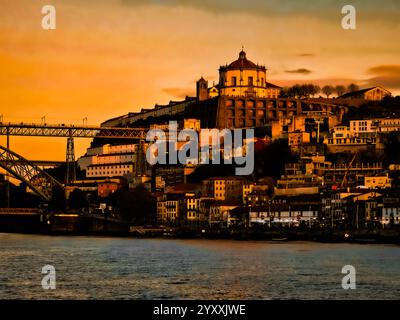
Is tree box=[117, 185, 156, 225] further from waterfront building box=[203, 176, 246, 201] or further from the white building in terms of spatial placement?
the white building

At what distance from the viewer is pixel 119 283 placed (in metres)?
28.3

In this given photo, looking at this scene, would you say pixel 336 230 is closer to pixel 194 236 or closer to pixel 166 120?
pixel 194 236

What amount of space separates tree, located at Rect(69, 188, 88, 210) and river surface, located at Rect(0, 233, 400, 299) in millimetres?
29669

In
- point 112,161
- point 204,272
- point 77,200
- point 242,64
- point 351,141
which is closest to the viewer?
point 204,272

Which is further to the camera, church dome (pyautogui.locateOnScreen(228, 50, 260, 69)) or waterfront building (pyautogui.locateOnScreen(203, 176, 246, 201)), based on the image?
church dome (pyautogui.locateOnScreen(228, 50, 260, 69))

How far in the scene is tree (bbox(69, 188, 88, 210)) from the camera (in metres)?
75.2

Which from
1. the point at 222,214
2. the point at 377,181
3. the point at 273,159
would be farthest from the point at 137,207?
the point at 377,181

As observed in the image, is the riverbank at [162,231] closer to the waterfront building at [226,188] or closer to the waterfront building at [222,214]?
the waterfront building at [222,214]

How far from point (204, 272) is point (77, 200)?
44328mm

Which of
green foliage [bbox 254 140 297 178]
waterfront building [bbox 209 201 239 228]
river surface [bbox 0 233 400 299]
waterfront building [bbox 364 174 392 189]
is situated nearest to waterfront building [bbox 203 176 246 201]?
waterfront building [bbox 209 201 239 228]

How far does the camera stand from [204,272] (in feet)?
104

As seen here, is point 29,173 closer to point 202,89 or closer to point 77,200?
point 77,200

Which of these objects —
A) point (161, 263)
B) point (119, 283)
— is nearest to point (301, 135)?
point (161, 263)

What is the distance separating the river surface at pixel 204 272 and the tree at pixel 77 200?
29.7 m
